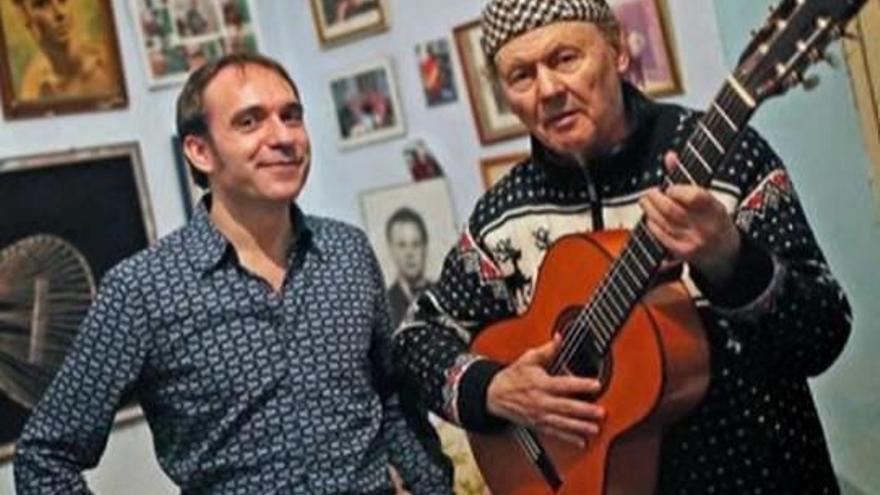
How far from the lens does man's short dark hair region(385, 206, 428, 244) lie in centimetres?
248

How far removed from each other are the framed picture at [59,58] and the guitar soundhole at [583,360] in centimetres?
122

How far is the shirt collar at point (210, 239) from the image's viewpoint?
162 centimetres

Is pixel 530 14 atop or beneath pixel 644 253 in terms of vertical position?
atop

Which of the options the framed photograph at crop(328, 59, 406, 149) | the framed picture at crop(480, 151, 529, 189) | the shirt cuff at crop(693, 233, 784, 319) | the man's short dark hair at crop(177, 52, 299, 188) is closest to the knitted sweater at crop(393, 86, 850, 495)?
the shirt cuff at crop(693, 233, 784, 319)

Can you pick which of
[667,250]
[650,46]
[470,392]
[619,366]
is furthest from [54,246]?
[667,250]

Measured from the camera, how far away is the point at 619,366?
1.37 meters

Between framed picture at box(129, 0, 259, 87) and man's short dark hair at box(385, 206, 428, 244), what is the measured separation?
48cm

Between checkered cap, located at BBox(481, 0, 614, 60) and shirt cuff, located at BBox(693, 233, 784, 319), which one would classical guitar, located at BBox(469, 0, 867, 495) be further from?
checkered cap, located at BBox(481, 0, 614, 60)

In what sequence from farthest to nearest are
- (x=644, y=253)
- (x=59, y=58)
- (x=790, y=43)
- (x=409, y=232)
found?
1. (x=409, y=232)
2. (x=59, y=58)
3. (x=644, y=253)
4. (x=790, y=43)

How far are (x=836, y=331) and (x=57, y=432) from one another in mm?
983

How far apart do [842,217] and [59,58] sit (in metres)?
1.43

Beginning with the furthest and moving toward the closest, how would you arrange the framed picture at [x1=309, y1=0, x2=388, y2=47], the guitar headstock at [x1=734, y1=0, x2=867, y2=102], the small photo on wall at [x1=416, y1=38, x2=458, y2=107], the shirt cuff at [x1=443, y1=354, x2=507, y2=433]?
the framed picture at [x1=309, y1=0, x2=388, y2=47]
the small photo on wall at [x1=416, y1=38, x2=458, y2=107]
the shirt cuff at [x1=443, y1=354, x2=507, y2=433]
the guitar headstock at [x1=734, y1=0, x2=867, y2=102]

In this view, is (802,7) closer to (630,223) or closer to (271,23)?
(630,223)

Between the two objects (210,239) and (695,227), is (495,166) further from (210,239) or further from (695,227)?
(695,227)
